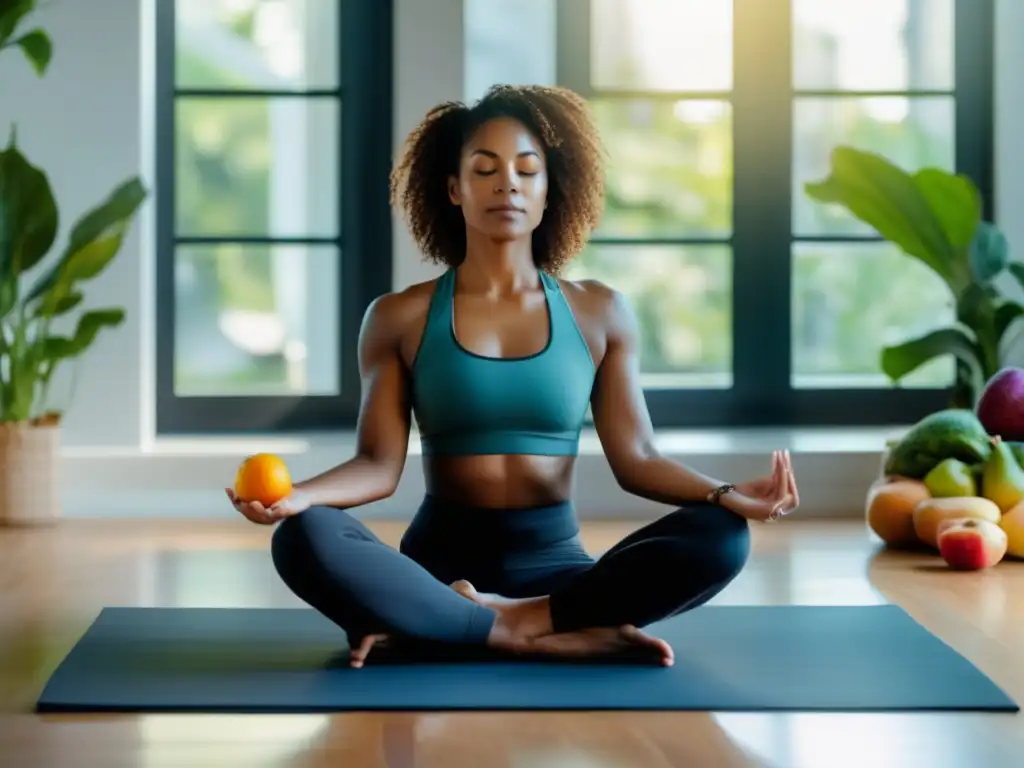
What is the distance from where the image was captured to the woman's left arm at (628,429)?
2.62 m

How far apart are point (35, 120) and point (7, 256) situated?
1.61 feet

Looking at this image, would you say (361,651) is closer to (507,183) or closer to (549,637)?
(549,637)

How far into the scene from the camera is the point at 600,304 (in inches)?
110

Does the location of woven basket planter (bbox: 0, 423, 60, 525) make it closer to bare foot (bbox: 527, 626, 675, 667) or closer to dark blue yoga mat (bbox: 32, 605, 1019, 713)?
dark blue yoga mat (bbox: 32, 605, 1019, 713)

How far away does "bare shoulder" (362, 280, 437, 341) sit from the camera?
2.73m

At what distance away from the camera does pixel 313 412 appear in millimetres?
4777

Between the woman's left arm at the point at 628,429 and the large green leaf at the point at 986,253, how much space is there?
175 cm

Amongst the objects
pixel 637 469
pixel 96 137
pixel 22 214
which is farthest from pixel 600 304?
pixel 96 137

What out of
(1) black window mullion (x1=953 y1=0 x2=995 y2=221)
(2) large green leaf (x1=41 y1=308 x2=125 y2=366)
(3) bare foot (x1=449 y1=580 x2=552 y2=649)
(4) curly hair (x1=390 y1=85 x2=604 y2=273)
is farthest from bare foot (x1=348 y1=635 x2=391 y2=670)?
(1) black window mullion (x1=953 y1=0 x2=995 y2=221)

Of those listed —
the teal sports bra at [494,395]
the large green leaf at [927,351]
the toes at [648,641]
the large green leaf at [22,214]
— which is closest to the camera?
the toes at [648,641]

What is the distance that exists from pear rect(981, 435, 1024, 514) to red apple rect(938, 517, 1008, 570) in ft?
0.39

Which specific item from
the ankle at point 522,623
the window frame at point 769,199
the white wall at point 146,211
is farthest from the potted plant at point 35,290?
the ankle at point 522,623

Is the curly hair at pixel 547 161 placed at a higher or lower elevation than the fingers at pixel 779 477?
higher

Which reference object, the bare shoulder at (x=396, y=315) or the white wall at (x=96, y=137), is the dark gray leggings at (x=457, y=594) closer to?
the bare shoulder at (x=396, y=315)
